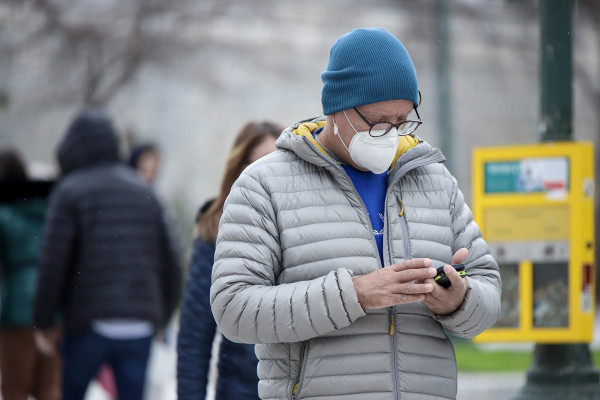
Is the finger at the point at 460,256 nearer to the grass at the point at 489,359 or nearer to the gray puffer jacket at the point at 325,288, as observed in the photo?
the gray puffer jacket at the point at 325,288

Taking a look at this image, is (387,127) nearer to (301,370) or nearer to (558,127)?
(301,370)

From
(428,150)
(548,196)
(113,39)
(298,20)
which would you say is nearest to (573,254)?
(548,196)

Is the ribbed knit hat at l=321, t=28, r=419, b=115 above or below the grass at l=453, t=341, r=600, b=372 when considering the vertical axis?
above

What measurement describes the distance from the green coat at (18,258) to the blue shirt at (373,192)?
14.2ft

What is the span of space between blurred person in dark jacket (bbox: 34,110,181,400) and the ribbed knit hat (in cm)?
290

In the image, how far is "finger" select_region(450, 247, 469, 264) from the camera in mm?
2732

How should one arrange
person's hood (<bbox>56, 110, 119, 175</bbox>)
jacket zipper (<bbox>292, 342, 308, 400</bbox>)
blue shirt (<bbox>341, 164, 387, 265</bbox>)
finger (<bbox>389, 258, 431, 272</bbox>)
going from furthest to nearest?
person's hood (<bbox>56, 110, 119, 175</bbox>) < blue shirt (<bbox>341, 164, 387, 265</bbox>) < jacket zipper (<bbox>292, 342, 308, 400</bbox>) < finger (<bbox>389, 258, 431, 272</bbox>)

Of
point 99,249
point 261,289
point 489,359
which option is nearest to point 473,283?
point 261,289

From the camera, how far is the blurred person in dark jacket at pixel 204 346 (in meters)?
3.91

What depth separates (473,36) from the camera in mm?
15641

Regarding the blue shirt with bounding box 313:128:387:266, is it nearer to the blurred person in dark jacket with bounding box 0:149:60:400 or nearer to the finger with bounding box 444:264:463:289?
the finger with bounding box 444:264:463:289

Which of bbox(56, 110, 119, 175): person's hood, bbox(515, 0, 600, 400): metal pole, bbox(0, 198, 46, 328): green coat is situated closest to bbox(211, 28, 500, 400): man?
bbox(56, 110, 119, 175): person's hood

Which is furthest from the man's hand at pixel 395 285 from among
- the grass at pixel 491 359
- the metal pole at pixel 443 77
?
the metal pole at pixel 443 77

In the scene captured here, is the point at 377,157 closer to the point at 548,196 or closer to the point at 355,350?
the point at 355,350
